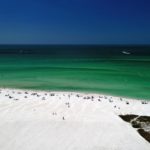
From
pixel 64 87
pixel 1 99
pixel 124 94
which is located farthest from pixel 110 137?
pixel 64 87

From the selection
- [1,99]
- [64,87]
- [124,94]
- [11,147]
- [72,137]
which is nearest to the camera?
[11,147]

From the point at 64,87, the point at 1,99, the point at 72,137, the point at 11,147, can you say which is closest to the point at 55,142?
the point at 72,137

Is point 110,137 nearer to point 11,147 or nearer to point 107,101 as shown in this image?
point 11,147

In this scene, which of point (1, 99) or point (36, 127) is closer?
point (36, 127)

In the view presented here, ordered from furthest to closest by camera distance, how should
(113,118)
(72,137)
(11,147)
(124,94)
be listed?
1. (124,94)
2. (113,118)
3. (72,137)
4. (11,147)

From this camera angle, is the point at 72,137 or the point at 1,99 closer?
the point at 72,137

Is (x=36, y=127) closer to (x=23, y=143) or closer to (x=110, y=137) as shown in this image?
(x=23, y=143)
